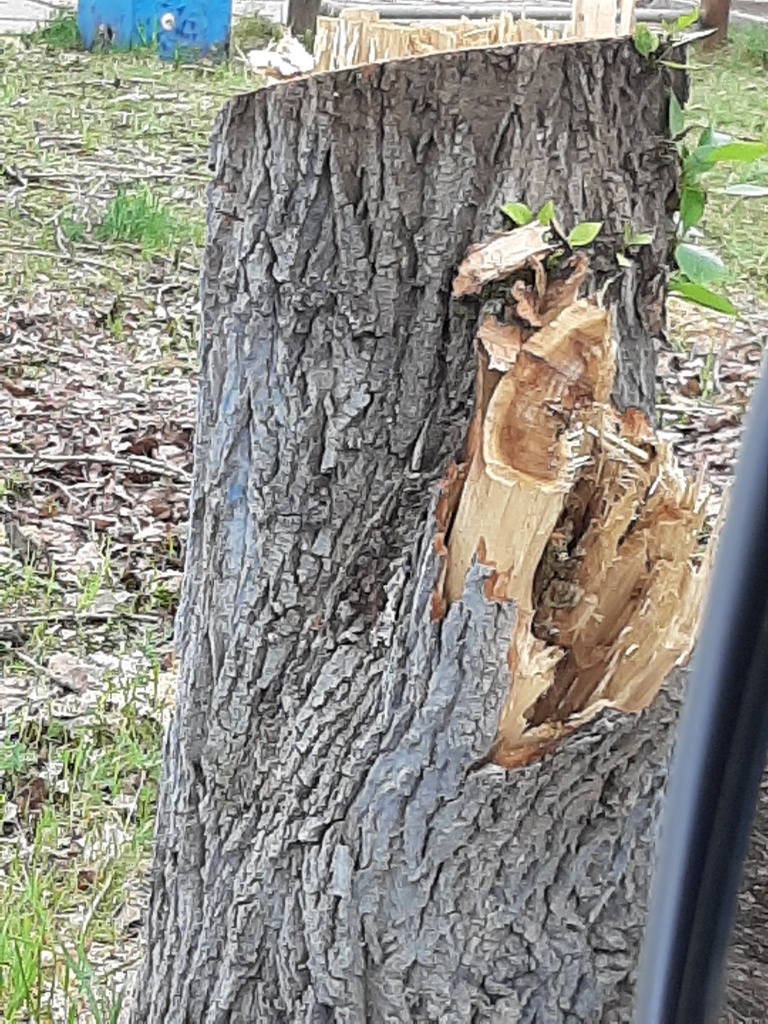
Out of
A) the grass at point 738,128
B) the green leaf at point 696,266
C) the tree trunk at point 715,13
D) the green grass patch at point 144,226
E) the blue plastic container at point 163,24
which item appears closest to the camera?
the green leaf at point 696,266

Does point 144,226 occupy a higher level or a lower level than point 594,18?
lower

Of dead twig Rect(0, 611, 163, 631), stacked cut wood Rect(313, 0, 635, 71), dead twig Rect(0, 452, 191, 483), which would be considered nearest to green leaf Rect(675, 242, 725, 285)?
stacked cut wood Rect(313, 0, 635, 71)

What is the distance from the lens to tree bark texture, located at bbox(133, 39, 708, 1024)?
1.38m

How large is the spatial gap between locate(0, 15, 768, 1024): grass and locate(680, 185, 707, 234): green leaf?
1.07 meters

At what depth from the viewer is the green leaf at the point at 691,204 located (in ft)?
5.03

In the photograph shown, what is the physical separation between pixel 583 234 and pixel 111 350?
3.10m

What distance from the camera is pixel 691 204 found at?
154 cm

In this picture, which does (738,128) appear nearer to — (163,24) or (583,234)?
(163,24)

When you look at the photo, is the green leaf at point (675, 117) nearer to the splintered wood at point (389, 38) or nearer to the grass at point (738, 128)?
the splintered wood at point (389, 38)

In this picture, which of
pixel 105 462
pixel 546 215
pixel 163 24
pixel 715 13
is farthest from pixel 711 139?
pixel 715 13

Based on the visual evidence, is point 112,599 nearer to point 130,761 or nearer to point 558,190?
point 130,761

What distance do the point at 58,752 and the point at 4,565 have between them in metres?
0.75

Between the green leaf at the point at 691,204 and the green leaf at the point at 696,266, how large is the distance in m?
0.03

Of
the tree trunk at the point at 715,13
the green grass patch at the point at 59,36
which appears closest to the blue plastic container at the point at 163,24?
the green grass patch at the point at 59,36
